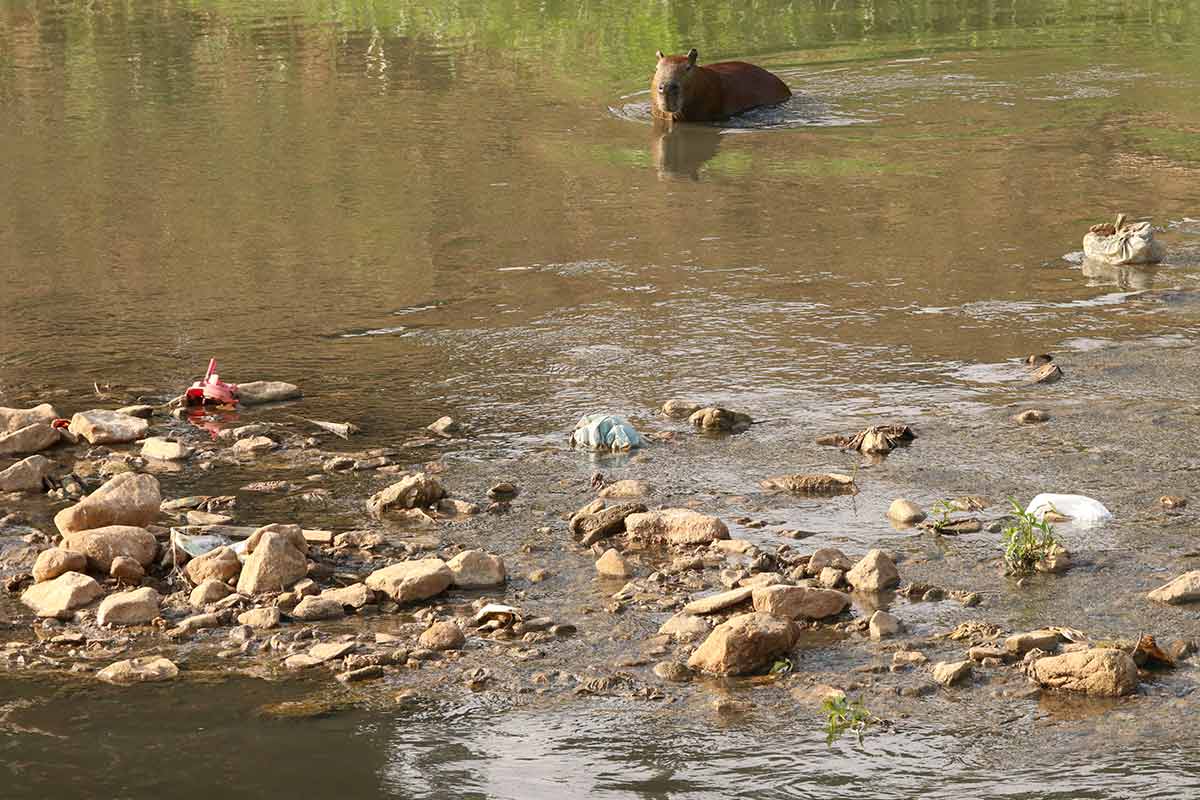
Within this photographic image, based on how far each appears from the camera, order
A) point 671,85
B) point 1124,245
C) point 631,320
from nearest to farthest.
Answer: point 631,320 < point 1124,245 < point 671,85

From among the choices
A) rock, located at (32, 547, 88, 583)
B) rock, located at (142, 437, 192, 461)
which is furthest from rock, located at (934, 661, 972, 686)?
rock, located at (142, 437, 192, 461)

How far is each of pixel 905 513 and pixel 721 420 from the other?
1.10 metres

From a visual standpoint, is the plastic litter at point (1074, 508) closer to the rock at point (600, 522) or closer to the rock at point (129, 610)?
the rock at point (600, 522)

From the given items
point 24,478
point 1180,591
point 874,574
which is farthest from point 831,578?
point 24,478

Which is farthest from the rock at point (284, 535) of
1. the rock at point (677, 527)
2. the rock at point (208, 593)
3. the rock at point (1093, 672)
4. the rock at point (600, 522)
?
the rock at point (1093, 672)

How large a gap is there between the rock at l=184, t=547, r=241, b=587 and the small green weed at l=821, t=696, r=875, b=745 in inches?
73.1

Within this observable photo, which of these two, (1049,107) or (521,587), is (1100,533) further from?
(1049,107)

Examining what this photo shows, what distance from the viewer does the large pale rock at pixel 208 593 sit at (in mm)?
4723

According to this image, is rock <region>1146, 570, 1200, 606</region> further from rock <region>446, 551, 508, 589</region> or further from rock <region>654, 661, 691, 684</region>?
rock <region>446, 551, 508, 589</region>

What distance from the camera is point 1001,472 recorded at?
18.3 ft

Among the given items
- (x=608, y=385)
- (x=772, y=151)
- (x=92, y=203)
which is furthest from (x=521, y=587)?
(x=772, y=151)

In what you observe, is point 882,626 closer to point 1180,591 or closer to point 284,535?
point 1180,591

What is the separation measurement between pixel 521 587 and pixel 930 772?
1517mm

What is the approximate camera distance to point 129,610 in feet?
15.1
